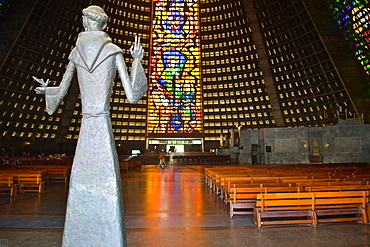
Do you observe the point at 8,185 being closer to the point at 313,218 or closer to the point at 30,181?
the point at 30,181

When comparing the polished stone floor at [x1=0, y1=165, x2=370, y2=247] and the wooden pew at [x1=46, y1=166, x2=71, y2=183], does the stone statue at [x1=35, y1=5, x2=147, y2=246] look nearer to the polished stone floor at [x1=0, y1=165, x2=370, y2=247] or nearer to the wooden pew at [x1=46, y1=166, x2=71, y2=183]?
the polished stone floor at [x1=0, y1=165, x2=370, y2=247]

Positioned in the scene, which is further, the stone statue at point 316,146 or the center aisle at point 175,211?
the stone statue at point 316,146

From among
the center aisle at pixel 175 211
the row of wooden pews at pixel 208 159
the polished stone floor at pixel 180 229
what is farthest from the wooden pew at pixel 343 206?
the row of wooden pews at pixel 208 159

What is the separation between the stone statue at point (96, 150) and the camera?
89.8 inches

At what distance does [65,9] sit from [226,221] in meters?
43.8

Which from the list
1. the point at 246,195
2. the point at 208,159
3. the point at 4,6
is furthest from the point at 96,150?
the point at 4,6

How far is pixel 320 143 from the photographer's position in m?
20.2

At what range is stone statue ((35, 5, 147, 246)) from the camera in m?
2.28

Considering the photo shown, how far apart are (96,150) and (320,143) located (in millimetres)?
21487

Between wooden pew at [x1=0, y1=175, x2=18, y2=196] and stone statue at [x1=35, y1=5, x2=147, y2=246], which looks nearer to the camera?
stone statue at [x1=35, y1=5, x2=147, y2=246]

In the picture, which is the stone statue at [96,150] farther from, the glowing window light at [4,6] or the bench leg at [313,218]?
the glowing window light at [4,6]

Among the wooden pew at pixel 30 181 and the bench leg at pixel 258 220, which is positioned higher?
the wooden pew at pixel 30 181

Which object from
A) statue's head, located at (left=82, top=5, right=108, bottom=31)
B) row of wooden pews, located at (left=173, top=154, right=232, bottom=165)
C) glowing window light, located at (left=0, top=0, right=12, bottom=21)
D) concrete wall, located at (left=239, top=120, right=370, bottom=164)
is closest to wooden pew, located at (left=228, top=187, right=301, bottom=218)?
statue's head, located at (left=82, top=5, right=108, bottom=31)

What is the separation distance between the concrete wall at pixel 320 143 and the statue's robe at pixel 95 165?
69.2 ft
